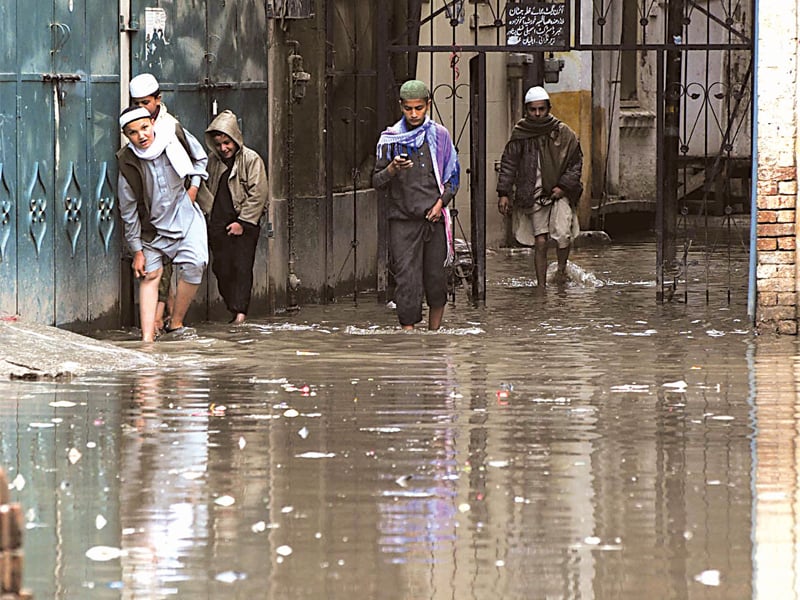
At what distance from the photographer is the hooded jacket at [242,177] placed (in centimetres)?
1254

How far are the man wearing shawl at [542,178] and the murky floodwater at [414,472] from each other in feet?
14.7

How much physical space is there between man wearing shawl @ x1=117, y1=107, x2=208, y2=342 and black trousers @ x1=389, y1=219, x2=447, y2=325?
1250 millimetres

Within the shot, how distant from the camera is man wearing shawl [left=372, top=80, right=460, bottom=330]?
38.4 ft

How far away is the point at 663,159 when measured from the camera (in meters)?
14.0

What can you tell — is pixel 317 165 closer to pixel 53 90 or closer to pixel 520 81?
pixel 53 90

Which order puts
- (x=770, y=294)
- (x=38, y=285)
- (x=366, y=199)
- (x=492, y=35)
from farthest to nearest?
(x=492, y=35)
(x=366, y=199)
(x=770, y=294)
(x=38, y=285)

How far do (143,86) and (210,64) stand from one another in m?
1.62

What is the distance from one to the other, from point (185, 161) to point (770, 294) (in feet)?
12.2

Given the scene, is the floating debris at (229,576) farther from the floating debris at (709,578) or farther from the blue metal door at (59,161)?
the blue metal door at (59,161)

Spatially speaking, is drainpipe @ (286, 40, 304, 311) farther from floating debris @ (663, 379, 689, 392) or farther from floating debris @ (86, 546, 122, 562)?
floating debris @ (86, 546, 122, 562)

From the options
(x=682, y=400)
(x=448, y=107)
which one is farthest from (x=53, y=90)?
(x=448, y=107)

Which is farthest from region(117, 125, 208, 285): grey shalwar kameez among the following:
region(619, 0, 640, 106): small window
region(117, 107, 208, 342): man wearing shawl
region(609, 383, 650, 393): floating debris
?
region(619, 0, 640, 106): small window

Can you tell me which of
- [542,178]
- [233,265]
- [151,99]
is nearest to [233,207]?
[233,265]

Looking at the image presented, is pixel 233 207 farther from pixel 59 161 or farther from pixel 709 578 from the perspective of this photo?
pixel 709 578
